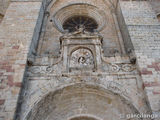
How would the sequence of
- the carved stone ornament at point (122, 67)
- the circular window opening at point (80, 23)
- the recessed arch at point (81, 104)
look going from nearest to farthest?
the recessed arch at point (81, 104)
the carved stone ornament at point (122, 67)
the circular window opening at point (80, 23)

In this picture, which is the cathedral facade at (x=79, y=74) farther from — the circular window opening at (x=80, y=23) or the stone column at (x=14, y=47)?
the circular window opening at (x=80, y=23)

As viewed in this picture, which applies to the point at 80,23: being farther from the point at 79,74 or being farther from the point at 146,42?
the point at 79,74

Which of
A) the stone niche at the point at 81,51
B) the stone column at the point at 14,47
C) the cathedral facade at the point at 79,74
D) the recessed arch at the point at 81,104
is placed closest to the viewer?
the stone column at the point at 14,47

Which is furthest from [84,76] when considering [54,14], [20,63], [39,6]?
[54,14]

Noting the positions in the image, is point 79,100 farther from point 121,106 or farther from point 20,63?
point 20,63

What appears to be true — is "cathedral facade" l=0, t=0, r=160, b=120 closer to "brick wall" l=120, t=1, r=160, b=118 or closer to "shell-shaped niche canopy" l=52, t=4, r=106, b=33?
"brick wall" l=120, t=1, r=160, b=118

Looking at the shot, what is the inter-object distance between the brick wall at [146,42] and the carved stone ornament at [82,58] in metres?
1.50

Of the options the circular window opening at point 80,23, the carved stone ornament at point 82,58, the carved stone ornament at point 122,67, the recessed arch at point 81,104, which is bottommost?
the recessed arch at point 81,104

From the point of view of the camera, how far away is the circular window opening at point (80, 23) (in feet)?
24.3

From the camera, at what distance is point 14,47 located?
4887 millimetres

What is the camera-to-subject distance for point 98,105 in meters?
4.56

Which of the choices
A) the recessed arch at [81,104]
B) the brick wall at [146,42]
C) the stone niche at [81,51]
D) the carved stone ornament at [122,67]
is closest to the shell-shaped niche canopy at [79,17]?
the brick wall at [146,42]

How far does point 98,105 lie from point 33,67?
91.7 inches

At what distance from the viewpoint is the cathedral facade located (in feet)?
13.2
